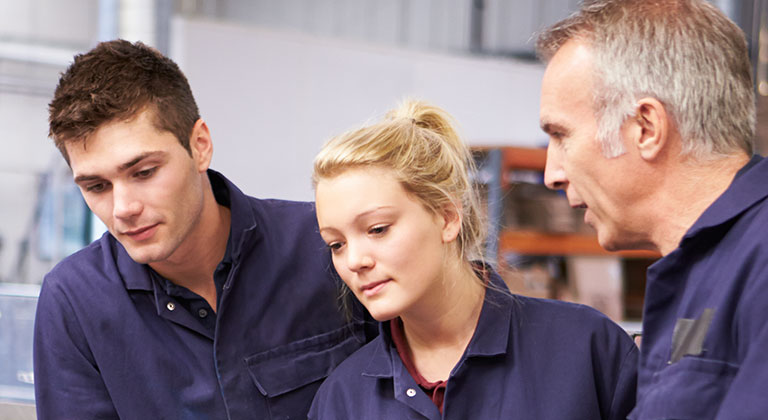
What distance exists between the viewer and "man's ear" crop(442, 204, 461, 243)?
5.16 feet

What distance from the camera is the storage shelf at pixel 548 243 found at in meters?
4.03

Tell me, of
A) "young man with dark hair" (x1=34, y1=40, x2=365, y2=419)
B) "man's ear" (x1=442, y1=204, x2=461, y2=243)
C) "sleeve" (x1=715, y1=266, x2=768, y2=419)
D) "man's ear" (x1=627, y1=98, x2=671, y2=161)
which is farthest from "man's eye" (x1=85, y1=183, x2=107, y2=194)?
"sleeve" (x1=715, y1=266, x2=768, y2=419)

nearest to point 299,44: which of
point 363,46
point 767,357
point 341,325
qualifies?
point 363,46

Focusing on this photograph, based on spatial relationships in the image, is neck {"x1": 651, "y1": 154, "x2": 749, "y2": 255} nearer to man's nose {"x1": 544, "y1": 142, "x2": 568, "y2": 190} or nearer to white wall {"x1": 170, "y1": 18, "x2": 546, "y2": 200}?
man's nose {"x1": 544, "y1": 142, "x2": 568, "y2": 190}

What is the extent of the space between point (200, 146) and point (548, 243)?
2.68 meters

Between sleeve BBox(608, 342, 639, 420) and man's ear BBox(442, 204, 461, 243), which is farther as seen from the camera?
man's ear BBox(442, 204, 461, 243)

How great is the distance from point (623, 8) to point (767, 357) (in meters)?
0.58

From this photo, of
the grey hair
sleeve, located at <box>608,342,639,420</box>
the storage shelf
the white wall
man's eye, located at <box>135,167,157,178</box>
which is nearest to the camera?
the grey hair

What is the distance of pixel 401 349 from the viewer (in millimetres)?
1595

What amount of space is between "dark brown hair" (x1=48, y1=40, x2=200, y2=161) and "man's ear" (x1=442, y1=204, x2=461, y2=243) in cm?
59

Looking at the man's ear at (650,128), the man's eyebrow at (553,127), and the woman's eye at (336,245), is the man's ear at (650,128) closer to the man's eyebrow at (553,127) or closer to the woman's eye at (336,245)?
the man's eyebrow at (553,127)

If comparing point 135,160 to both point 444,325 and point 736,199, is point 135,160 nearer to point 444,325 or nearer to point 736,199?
point 444,325

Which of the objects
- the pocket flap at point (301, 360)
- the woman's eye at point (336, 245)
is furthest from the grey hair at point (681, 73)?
the pocket flap at point (301, 360)

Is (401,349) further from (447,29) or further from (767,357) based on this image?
(447,29)
